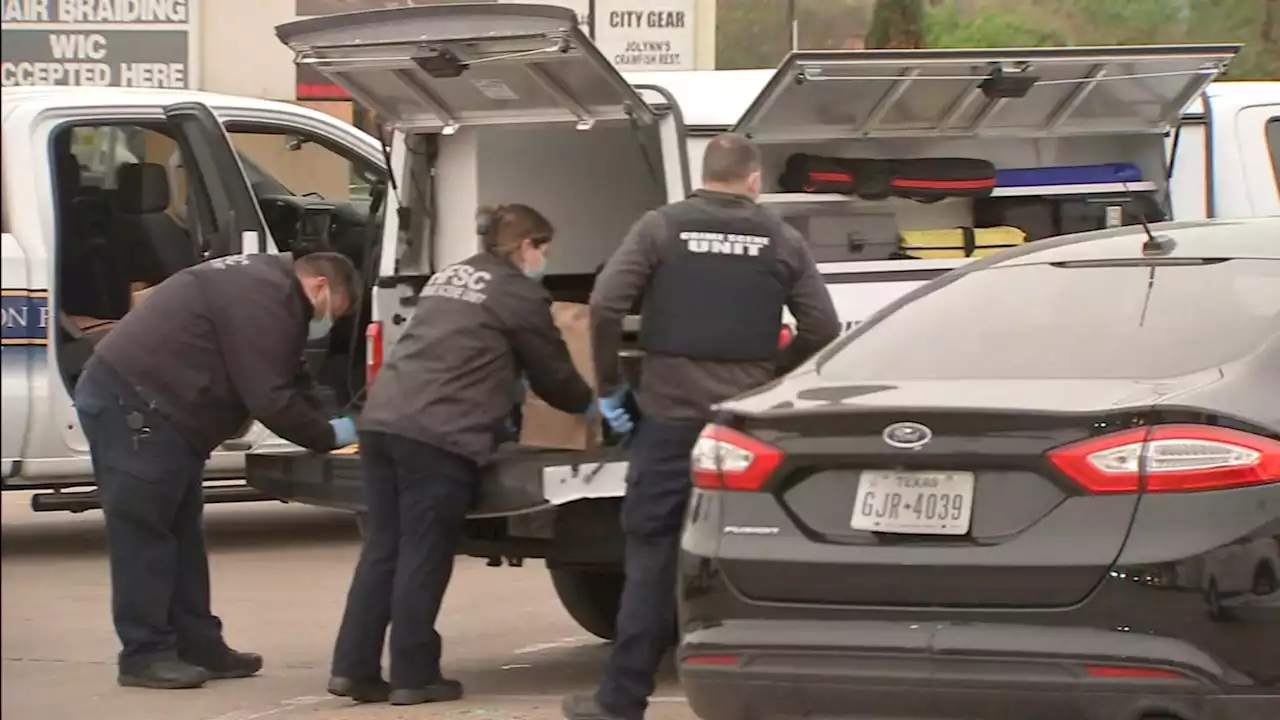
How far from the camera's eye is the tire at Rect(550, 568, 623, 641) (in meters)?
7.79

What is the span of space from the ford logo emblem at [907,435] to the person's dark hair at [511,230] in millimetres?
2321

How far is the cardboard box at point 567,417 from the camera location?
22.7 feet

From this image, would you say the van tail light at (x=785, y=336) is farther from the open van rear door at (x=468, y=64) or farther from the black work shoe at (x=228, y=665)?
the black work shoe at (x=228, y=665)

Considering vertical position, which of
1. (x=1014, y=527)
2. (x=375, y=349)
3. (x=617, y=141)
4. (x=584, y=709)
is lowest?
(x=584, y=709)

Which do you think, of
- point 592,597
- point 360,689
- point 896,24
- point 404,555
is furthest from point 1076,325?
point 896,24

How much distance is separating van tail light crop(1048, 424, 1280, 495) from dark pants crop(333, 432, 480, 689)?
2641 millimetres

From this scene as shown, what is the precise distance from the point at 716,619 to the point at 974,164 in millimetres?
3668

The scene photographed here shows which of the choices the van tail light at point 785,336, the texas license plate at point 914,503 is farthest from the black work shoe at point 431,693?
the texas license plate at point 914,503

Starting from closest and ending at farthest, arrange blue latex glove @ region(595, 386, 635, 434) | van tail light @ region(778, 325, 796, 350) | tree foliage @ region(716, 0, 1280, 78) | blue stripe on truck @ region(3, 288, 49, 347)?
van tail light @ region(778, 325, 796, 350)
blue latex glove @ region(595, 386, 635, 434)
blue stripe on truck @ region(3, 288, 49, 347)
tree foliage @ region(716, 0, 1280, 78)

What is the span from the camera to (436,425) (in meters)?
6.56

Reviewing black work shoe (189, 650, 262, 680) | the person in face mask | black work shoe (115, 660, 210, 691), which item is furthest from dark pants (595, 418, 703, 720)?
black work shoe (189, 650, 262, 680)

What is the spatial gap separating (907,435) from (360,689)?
2.78 meters

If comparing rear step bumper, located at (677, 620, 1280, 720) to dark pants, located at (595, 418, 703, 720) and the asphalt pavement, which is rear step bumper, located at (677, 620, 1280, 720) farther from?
the asphalt pavement

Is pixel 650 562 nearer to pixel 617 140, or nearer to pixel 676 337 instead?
pixel 676 337
